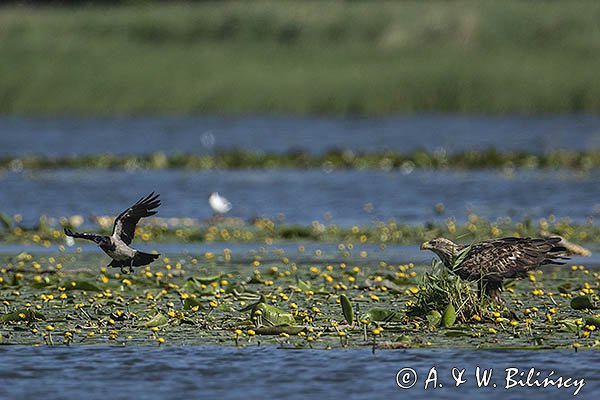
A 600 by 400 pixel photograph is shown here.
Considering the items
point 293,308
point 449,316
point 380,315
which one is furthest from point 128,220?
point 449,316

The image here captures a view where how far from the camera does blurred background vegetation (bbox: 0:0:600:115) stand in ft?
195

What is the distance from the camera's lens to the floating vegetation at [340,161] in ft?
130

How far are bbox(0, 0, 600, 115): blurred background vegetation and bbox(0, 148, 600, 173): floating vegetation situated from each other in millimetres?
17149

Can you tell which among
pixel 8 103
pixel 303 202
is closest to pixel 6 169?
pixel 303 202

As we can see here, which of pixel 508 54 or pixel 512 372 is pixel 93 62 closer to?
pixel 508 54

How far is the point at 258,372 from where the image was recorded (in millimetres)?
13023

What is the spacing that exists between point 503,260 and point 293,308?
254 cm

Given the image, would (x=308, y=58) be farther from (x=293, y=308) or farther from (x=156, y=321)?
(x=156, y=321)

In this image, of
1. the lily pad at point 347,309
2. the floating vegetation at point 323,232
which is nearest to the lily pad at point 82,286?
the lily pad at point 347,309

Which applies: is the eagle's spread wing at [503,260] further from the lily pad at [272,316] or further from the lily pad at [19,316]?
the lily pad at [19,316]

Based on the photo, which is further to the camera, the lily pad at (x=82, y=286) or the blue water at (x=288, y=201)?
the lily pad at (x=82, y=286)
